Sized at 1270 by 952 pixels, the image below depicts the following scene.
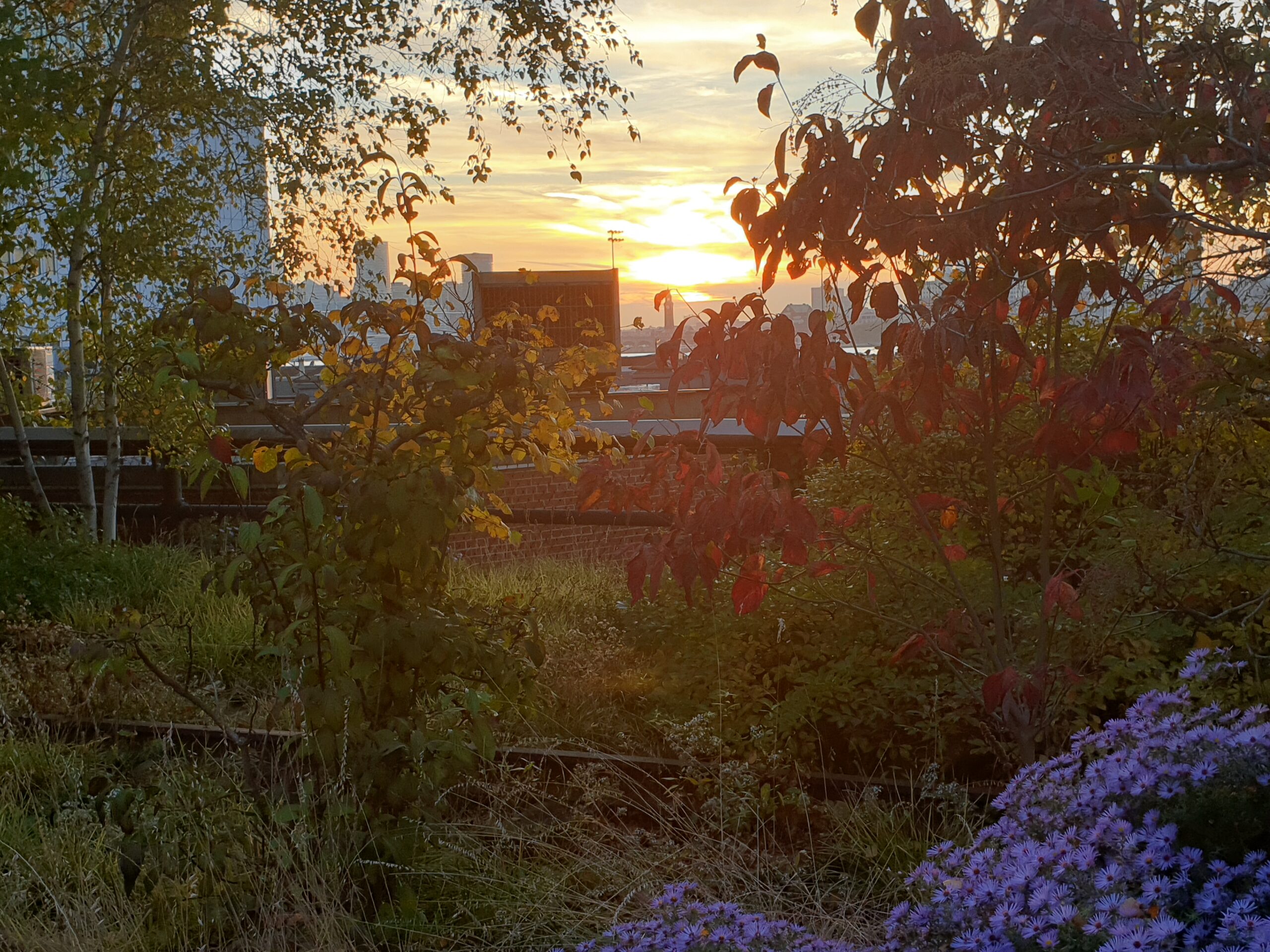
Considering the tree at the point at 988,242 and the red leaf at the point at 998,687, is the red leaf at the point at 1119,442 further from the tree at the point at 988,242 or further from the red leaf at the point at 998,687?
the red leaf at the point at 998,687

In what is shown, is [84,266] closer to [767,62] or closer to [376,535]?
[376,535]

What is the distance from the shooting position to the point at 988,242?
2.99 m

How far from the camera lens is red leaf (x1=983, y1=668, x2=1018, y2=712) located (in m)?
2.99

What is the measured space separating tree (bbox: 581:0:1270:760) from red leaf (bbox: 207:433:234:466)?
122cm

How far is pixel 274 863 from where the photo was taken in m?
3.58

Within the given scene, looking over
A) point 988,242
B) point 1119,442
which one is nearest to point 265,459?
point 988,242

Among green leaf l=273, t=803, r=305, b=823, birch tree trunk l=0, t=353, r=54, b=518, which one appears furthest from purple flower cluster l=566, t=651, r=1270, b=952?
birch tree trunk l=0, t=353, r=54, b=518

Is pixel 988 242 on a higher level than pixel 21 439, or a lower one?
higher

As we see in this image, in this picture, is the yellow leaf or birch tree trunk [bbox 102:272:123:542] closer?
the yellow leaf

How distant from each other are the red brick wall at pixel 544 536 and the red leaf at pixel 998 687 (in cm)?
694

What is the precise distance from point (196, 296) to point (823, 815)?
254 cm

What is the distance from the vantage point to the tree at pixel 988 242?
2.73m

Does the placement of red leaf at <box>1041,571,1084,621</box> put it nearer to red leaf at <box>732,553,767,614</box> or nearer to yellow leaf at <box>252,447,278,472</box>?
red leaf at <box>732,553,767,614</box>

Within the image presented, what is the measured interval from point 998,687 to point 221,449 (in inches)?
86.0
